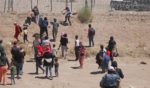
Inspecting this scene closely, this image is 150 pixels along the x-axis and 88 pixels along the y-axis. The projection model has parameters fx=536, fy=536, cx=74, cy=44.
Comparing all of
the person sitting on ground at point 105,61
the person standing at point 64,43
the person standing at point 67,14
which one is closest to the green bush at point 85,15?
the person standing at point 67,14

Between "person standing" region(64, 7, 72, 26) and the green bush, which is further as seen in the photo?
the green bush

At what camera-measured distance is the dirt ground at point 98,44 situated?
975 inches

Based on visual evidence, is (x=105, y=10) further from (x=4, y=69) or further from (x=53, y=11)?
(x=4, y=69)

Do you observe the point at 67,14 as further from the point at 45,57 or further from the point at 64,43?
the point at 45,57

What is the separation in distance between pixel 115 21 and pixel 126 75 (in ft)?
38.8

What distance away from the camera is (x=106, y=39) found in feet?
114

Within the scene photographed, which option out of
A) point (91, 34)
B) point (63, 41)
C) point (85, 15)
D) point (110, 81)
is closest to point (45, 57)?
point (63, 41)

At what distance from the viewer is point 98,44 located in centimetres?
3344

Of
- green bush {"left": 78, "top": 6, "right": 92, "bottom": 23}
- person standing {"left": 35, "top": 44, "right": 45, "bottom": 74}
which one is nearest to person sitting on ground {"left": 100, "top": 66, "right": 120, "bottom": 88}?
person standing {"left": 35, "top": 44, "right": 45, "bottom": 74}

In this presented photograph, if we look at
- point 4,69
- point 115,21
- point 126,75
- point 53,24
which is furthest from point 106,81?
point 115,21

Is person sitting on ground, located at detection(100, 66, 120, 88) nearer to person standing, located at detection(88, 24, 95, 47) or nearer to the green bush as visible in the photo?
person standing, located at detection(88, 24, 95, 47)

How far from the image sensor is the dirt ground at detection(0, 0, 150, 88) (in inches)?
975

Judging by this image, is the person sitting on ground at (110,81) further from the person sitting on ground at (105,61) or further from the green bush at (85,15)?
the green bush at (85,15)

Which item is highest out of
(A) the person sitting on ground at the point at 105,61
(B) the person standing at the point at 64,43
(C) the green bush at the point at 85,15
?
(C) the green bush at the point at 85,15
